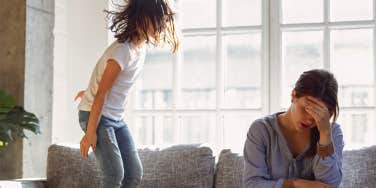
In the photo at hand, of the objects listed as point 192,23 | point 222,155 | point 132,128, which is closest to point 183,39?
point 192,23

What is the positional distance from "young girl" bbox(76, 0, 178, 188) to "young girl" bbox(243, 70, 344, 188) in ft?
1.96

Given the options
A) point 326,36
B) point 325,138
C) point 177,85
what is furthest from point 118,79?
point 326,36

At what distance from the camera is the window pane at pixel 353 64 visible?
157 inches

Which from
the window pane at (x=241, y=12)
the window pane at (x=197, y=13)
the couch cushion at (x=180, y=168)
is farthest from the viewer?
the window pane at (x=197, y=13)

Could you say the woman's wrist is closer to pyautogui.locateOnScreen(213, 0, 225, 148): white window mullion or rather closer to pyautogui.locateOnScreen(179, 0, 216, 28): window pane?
pyautogui.locateOnScreen(213, 0, 225, 148): white window mullion

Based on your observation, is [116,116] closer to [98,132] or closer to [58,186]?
[98,132]

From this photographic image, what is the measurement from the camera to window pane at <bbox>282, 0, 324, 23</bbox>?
4074mm

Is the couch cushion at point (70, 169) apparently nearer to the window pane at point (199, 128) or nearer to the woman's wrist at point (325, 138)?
the window pane at point (199, 128)

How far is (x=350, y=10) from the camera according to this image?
4.02 meters

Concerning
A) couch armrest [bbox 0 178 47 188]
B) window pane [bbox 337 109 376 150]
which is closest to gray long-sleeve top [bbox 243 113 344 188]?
couch armrest [bbox 0 178 47 188]

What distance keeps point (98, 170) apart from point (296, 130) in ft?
3.72

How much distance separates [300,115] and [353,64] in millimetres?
1544

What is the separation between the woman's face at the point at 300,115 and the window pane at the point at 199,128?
1657mm

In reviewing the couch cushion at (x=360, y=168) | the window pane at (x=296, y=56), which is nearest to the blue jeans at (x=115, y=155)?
the couch cushion at (x=360, y=168)
